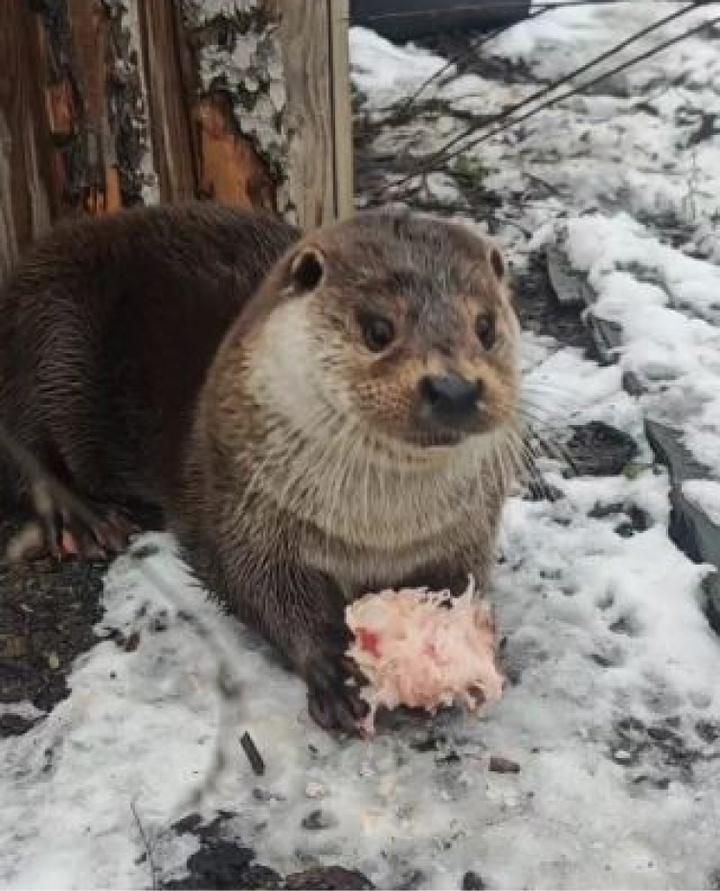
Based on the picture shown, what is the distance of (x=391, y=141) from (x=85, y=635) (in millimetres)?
2155

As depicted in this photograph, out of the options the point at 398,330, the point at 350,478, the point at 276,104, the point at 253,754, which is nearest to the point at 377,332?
the point at 398,330

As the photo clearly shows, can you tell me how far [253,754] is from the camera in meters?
2.18

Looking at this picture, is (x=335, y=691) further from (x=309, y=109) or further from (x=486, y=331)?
(x=309, y=109)

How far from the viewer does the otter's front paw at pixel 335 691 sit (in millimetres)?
2250

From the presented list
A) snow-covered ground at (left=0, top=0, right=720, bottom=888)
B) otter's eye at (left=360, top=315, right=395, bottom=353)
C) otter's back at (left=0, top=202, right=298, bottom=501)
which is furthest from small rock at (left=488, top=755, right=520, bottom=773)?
otter's back at (left=0, top=202, right=298, bottom=501)

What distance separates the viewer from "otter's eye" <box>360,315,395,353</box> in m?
2.04

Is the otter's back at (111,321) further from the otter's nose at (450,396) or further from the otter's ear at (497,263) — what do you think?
the otter's nose at (450,396)

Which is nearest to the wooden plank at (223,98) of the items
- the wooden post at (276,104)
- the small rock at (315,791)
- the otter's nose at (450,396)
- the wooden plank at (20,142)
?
the wooden post at (276,104)

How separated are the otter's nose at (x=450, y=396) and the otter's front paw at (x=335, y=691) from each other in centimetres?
51

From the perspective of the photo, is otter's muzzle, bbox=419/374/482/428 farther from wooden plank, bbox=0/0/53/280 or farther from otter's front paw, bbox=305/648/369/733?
wooden plank, bbox=0/0/53/280

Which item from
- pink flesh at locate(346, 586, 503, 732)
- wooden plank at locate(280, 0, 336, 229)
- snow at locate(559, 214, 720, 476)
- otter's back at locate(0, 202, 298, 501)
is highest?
wooden plank at locate(280, 0, 336, 229)

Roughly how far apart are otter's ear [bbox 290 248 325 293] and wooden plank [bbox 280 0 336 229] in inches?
33.1

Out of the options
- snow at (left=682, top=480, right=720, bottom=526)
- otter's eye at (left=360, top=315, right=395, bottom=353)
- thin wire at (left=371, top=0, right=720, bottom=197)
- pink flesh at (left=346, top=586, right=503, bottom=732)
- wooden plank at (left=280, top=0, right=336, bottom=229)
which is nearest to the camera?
otter's eye at (left=360, top=315, right=395, bottom=353)

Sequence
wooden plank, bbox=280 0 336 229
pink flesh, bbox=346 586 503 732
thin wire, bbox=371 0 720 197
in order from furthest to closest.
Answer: wooden plank, bbox=280 0 336 229 < thin wire, bbox=371 0 720 197 < pink flesh, bbox=346 586 503 732
